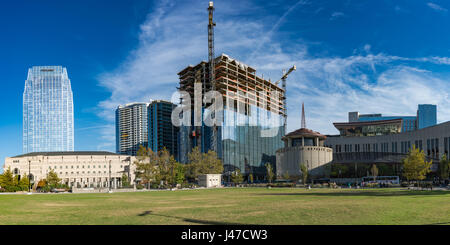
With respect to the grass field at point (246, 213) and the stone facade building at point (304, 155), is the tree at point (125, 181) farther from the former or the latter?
the grass field at point (246, 213)

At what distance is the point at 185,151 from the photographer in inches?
7141

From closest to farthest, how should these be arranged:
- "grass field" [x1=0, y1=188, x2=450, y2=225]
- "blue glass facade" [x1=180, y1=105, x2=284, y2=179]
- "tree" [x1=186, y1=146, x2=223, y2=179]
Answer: "grass field" [x1=0, y1=188, x2=450, y2=225], "tree" [x1=186, y1=146, x2=223, y2=179], "blue glass facade" [x1=180, y1=105, x2=284, y2=179]

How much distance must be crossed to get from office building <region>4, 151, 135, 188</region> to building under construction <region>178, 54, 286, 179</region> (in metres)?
36.5

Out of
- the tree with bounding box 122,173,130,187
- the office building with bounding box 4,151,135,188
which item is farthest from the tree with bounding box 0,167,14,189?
the office building with bounding box 4,151,135,188

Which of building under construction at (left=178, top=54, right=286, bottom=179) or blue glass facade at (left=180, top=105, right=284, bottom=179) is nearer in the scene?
blue glass facade at (left=180, top=105, right=284, bottom=179)

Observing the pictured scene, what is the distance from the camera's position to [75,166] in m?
156

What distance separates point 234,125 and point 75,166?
7667cm

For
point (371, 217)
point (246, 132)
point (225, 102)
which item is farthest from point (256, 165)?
point (371, 217)

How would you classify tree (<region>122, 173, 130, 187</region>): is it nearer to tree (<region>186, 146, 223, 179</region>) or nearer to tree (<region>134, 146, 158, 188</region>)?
tree (<region>186, 146, 223, 179</region>)

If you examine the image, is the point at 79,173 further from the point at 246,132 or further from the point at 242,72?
the point at 242,72

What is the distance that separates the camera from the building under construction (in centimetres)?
16300

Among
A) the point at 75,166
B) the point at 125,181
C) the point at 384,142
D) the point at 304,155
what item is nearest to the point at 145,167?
the point at 125,181

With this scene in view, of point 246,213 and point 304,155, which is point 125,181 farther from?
point 246,213
